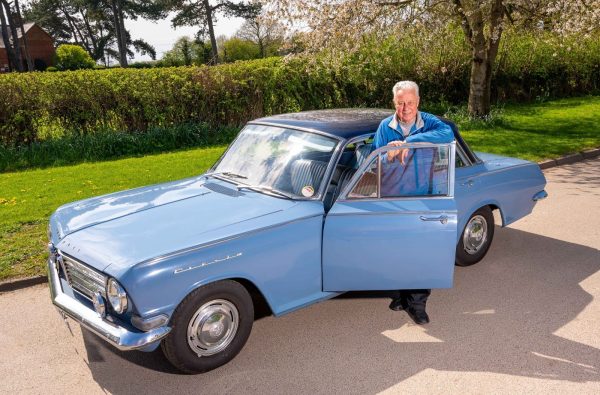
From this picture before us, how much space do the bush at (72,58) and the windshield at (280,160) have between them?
51.8 meters

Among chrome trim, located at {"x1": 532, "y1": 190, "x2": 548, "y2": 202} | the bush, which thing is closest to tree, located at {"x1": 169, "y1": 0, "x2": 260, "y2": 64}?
the bush

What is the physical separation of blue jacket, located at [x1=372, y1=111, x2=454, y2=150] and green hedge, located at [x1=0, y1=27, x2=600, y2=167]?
30.0 ft

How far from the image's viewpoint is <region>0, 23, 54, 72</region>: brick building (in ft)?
197

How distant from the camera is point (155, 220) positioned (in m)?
4.43

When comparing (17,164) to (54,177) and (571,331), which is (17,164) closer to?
(54,177)

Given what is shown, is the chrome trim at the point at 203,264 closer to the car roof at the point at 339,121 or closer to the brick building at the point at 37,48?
the car roof at the point at 339,121

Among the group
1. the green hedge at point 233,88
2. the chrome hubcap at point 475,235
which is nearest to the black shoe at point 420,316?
the chrome hubcap at point 475,235

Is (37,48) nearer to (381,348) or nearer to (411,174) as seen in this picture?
(411,174)

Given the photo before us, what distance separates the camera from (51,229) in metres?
4.86

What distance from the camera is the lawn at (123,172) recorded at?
6.88 m

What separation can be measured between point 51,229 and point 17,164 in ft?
25.1

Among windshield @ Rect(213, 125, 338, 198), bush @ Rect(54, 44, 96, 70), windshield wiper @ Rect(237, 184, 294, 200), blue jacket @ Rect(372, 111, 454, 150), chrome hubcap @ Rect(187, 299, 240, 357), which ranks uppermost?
bush @ Rect(54, 44, 96, 70)

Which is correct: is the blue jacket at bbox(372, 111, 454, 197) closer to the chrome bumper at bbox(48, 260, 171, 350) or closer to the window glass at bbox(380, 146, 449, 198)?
the window glass at bbox(380, 146, 449, 198)

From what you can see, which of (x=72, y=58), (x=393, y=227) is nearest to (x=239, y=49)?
(x=72, y=58)
